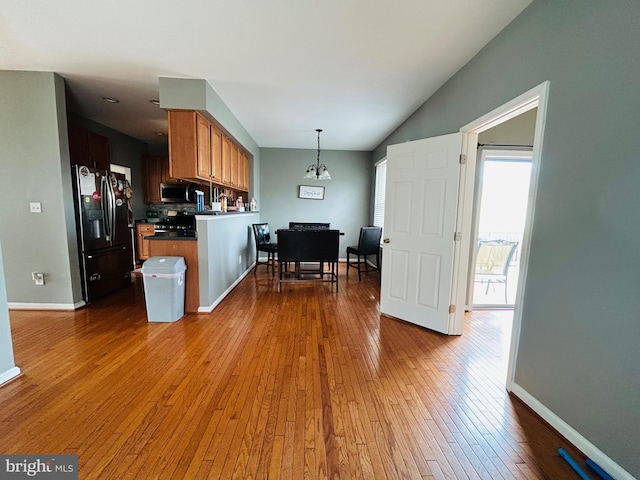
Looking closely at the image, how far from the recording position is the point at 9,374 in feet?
5.77

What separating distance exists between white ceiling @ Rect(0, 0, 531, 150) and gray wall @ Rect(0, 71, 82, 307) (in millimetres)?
317

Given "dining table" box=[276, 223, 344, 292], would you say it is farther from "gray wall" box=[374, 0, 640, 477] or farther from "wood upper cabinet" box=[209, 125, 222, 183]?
"gray wall" box=[374, 0, 640, 477]

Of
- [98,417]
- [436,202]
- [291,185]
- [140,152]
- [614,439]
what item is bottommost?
[98,417]

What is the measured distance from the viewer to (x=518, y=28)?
5.55ft

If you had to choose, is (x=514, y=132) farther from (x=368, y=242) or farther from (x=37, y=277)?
(x=37, y=277)

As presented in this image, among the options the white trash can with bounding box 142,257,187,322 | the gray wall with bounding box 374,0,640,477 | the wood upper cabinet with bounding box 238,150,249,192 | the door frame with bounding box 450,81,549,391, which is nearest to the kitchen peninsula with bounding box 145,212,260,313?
the white trash can with bounding box 142,257,187,322

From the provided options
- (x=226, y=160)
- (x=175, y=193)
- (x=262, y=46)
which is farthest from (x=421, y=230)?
(x=175, y=193)

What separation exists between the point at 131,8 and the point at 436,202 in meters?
2.81

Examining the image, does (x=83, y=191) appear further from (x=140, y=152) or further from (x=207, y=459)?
(x=207, y=459)

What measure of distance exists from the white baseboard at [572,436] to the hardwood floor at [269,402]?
2.2 inches

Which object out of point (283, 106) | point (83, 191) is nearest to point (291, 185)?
point (283, 106)

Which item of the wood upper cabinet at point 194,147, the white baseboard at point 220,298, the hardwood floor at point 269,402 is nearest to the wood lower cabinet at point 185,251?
the white baseboard at point 220,298

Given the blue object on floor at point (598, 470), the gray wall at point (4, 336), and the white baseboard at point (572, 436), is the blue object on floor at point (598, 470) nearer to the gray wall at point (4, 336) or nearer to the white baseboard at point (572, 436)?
the white baseboard at point (572, 436)

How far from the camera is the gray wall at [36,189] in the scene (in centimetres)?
268
